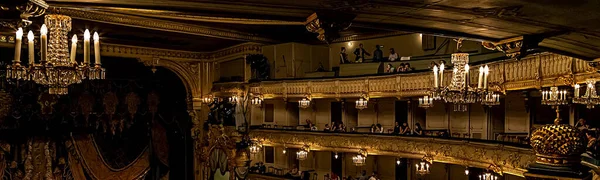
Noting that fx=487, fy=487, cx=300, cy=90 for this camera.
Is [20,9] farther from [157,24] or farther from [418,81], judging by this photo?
[418,81]

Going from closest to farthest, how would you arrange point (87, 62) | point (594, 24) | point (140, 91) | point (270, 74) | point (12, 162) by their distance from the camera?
point (594, 24) → point (87, 62) → point (12, 162) → point (270, 74) → point (140, 91)

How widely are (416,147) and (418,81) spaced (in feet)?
8.41

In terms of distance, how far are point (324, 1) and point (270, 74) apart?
20.7m

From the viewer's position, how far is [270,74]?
2472 centimetres

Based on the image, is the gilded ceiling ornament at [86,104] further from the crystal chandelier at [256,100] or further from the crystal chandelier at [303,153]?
the crystal chandelier at [303,153]

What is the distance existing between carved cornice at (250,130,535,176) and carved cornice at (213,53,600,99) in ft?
5.91

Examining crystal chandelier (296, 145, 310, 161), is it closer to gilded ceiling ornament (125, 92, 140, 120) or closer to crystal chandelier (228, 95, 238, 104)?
crystal chandelier (228, 95, 238, 104)

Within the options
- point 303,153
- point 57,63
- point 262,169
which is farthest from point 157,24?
point 57,63

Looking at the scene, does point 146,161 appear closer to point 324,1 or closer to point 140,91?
point 140,91

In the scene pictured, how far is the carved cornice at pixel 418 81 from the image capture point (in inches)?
480

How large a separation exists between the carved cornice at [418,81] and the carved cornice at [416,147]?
180cm

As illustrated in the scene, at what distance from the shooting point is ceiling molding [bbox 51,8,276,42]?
52.8 feet

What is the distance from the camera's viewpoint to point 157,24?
18.4 metres

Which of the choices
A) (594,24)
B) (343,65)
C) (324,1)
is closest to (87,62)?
(324,1)
